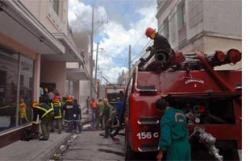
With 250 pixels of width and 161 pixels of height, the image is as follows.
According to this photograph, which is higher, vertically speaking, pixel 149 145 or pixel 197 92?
pixel 197 92

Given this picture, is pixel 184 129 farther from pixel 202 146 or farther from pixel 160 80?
pixel 160 80

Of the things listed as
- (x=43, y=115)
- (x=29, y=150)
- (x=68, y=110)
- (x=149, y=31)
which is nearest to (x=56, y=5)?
(x=68, y=110)

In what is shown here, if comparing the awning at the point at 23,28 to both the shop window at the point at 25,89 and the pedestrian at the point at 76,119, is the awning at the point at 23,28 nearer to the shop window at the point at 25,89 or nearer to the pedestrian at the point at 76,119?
the shop window at the point at 25,89

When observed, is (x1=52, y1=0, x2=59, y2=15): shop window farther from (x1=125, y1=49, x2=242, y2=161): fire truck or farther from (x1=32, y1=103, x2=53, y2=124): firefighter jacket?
(x1=125, y1=49, x2=242, y2=161): fire truck

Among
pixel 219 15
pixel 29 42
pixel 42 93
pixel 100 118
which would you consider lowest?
pixel 100 118

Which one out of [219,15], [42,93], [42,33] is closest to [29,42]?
[42,33]

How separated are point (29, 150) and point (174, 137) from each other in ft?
19.3

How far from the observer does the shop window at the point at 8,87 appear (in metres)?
11.2

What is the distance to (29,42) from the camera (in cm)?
1257

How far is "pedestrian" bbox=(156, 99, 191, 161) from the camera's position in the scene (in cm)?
587
